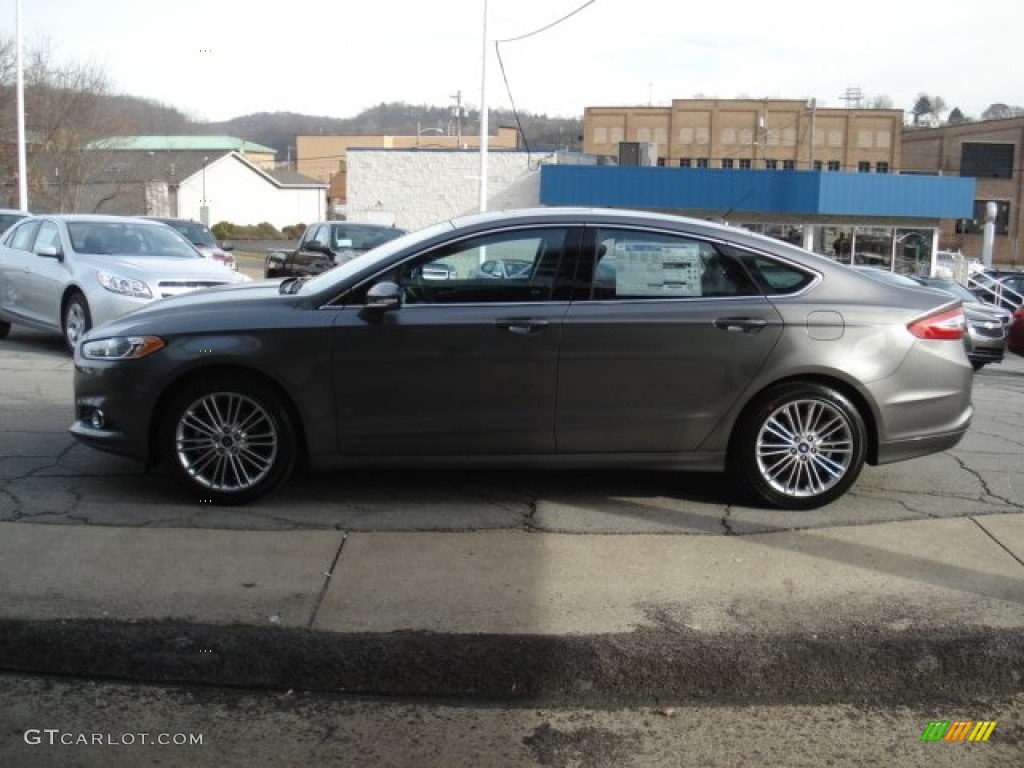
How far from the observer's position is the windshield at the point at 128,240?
11.6 metres

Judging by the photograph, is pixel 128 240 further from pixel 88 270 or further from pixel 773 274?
pixel 773 274

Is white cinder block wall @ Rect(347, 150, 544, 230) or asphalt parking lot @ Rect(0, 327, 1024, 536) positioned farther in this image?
white cinder block wall @ Rect(347, 150, 544, 230)

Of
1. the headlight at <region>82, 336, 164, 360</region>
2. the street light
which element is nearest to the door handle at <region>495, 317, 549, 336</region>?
the headlight at <region>82, 336, 164, 360</region>

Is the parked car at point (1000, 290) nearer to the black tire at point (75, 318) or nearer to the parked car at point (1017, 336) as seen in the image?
the parked car at point (1017, 336)

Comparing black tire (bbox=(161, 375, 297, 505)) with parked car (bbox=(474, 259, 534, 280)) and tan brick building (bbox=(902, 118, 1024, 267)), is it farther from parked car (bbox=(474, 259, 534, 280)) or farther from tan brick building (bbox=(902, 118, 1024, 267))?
tan brick building (bbox=(902, 118, 1024, 267))

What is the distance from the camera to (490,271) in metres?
5.77

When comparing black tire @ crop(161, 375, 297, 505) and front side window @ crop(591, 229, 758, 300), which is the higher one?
front side window @ crop(591, 229, 758, 300)

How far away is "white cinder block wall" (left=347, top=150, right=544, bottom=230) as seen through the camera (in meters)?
44.2

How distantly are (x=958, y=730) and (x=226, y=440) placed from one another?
149 inches

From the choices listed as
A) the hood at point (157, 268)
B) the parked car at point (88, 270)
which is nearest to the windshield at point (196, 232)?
the parked car at point (88, 270)

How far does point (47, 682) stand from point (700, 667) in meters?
2.52

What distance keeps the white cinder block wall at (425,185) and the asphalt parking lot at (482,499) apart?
3782 centimetres

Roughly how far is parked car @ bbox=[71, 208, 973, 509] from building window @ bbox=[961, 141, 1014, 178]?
7770cm

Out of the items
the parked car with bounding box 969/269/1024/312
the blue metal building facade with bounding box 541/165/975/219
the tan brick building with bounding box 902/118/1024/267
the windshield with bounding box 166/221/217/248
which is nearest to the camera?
the windshield with bounding box 166/221/217/248
